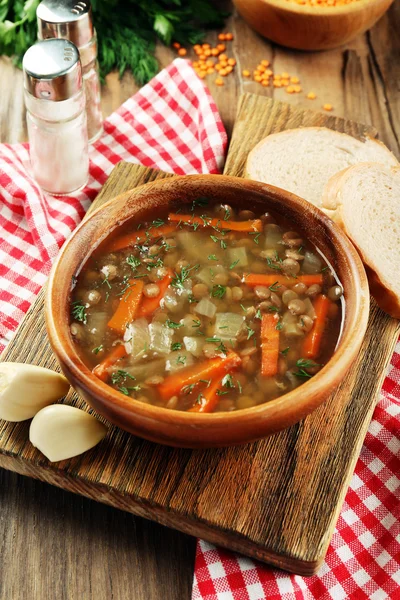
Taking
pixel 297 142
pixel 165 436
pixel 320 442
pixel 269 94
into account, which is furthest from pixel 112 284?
pixel 269 94

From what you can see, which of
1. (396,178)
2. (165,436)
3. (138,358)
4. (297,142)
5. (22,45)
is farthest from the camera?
(22,45)

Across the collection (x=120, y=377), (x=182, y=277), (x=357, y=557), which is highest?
(x=182, y=277)

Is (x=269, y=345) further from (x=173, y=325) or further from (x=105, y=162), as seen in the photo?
(x=105, y=162)

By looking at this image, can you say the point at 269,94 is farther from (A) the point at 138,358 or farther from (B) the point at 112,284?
(A) the point at 138,358

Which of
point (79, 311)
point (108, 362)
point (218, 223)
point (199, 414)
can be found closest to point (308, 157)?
point (218, 223)

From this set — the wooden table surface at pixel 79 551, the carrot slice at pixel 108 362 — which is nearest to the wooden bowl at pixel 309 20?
the carrot slice at pixel 108 362

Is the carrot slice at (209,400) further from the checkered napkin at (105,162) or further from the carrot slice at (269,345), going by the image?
the checkered napkin at (105,162)
